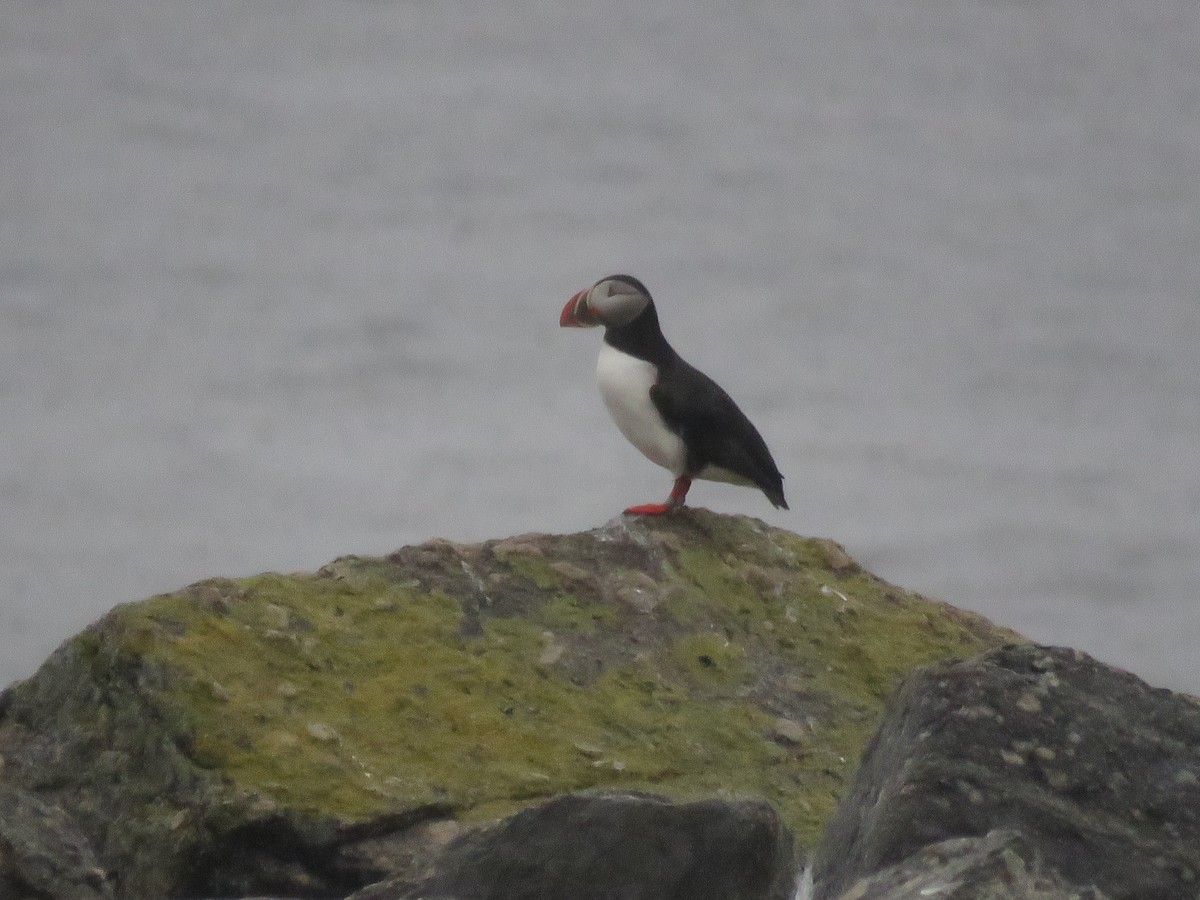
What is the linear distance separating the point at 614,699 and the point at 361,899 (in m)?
1.99

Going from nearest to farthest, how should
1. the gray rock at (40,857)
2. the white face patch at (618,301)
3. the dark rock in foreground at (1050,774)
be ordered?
the dark rock in foreground at (1050,774)
the gray rock at (40,857)
the white face patch at (618,301)

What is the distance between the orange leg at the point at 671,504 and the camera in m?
7.79

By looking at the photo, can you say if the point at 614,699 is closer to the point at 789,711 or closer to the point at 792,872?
the point at 789,711

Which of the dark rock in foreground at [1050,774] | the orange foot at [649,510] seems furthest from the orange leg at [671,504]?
the dark rock in foreground at [1050,774]

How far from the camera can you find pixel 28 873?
4.98 meters

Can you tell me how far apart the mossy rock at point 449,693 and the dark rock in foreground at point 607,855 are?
3.71ft

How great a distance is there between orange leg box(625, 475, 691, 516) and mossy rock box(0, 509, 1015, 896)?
176 millimetres

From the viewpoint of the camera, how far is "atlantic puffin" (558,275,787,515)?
348 inches

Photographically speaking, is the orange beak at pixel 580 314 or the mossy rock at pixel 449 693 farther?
the orange beak at pixel 580 314

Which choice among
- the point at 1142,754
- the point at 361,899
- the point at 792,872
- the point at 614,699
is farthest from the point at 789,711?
the point at 361,899

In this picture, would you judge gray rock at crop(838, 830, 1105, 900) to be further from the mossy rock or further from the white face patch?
the white face patch

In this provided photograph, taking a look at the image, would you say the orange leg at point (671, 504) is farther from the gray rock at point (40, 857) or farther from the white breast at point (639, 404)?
the gray rock at point (40, 857)

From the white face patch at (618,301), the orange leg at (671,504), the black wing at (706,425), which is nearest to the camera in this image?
the orange leg at (671,504)

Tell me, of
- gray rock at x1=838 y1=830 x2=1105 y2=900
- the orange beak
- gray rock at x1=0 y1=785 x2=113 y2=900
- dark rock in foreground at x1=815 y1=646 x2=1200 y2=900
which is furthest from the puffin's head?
gray rock at x1=838 y1=830 x2=1105 y2=900
